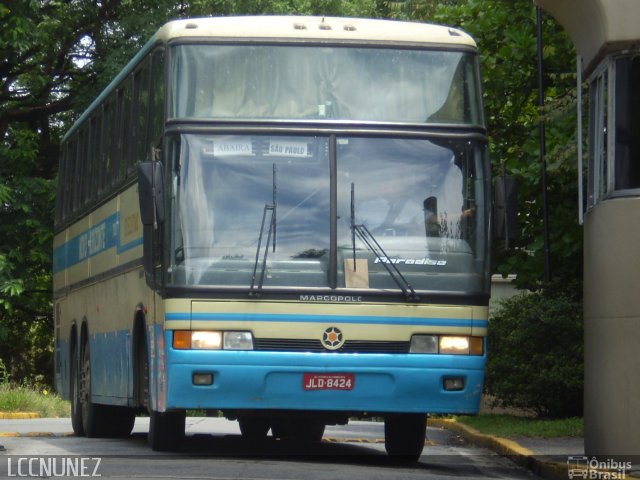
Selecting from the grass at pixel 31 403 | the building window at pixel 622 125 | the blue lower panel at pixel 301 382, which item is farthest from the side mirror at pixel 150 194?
the grass at pixel 31 403

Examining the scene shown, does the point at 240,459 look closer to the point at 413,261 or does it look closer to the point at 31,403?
the point at 413,261

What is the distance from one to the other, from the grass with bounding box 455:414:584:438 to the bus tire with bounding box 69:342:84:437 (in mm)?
5075

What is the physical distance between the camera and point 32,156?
1251 inches

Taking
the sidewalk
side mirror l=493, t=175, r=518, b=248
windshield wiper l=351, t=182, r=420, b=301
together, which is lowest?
the sidewalk

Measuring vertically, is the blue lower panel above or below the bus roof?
below

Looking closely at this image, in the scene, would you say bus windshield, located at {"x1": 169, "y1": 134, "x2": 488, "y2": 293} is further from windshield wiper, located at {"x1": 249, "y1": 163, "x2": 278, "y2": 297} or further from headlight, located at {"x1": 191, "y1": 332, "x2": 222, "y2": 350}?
headlight, located at {"x1": 191, "y1": 332, "x2": 222, "y2": 350}

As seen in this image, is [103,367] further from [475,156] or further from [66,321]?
[475,156]

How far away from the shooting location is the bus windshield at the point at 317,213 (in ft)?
42.8

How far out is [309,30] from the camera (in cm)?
1384

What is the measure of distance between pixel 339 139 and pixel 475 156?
3.94 ft

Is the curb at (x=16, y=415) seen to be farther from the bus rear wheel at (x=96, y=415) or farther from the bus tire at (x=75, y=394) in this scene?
the bus rear wheel at (x=96, y=415)

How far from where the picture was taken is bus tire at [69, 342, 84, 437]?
1983 centimetres

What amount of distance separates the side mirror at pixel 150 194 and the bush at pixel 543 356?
8.90 metres

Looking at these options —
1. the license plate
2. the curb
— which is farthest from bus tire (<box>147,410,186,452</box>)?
the curb
